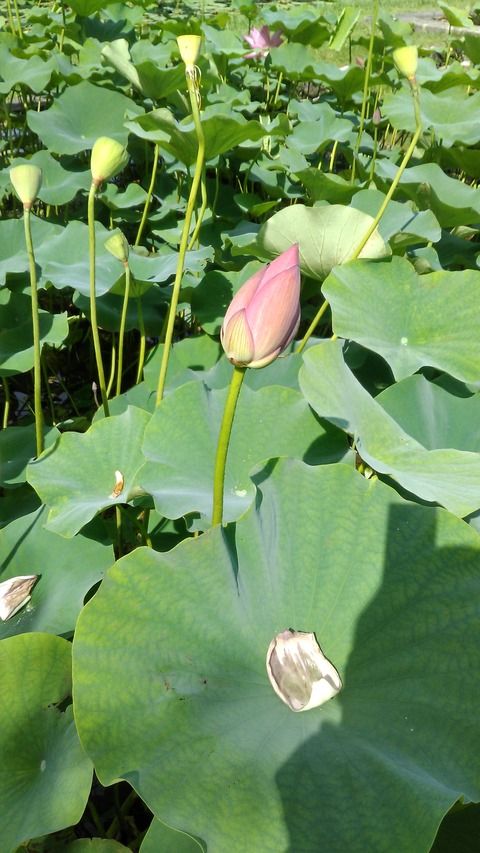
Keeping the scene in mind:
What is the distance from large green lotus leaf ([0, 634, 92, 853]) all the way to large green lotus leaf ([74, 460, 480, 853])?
9cm

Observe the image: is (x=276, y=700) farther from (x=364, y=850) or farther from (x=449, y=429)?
(x=449, y=429)

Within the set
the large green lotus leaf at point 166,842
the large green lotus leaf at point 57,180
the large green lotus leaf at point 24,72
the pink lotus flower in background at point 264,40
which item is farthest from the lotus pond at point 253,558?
the pink lotus flower in background at point 264,40

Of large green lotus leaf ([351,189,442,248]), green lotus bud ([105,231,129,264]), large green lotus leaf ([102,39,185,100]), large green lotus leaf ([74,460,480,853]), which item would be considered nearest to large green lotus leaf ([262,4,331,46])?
large green lotus leaf ([102,39,185,100])

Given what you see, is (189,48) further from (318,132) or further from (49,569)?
(318,132)

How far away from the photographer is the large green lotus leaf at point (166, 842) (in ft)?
2.42

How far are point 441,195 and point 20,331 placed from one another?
1171mm

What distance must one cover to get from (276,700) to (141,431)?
56 centimetres

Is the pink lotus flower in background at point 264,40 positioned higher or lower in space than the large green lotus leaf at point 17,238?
lower

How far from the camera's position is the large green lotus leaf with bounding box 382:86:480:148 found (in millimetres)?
2223

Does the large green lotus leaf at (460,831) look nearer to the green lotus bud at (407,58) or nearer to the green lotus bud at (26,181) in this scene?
the green lotus bud at (26,181)

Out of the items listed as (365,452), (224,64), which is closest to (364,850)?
(365,452)

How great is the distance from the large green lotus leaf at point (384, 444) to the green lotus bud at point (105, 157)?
43cm

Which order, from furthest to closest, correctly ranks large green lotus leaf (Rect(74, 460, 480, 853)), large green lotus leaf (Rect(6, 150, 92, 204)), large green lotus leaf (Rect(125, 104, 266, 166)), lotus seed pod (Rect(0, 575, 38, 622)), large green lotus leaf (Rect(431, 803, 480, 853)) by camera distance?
large green lotus leaf (Rect(6, 150, 92, 204))
large green lotus leaf (Rect(125, 104, 266, 166))
lotus seed pod (Rect(0, 575, 38, 622))
large green lotus leaf (Rect(431, 803, 480, 853))
large green lotus leaf (Rect(74, 460, 480, 853))

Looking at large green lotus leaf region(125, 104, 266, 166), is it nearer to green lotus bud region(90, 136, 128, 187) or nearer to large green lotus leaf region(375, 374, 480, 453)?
green lotus bud region(90, 136, 128, 187)
